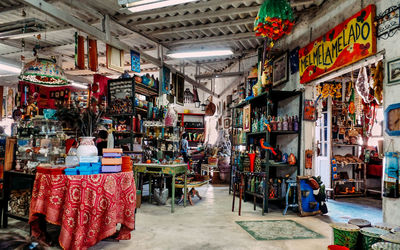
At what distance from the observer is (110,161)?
12.0ft

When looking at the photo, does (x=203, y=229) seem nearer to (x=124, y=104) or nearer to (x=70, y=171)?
(x=70, y=171)

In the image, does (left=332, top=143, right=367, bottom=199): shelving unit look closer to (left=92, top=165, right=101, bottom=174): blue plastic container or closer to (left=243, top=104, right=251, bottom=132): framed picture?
(left=243, top=104, right=251, bottom=132): framed picture

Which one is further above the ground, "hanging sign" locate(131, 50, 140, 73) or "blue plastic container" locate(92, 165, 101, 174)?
"hanging sign" locate(131, 50, 140, 73)

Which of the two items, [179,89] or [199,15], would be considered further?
[179,89]

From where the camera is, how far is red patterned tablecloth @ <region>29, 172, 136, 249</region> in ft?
10.6

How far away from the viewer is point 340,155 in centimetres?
834

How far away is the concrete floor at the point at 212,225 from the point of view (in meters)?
3.85

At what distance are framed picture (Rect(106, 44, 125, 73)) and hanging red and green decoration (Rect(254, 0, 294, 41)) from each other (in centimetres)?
439

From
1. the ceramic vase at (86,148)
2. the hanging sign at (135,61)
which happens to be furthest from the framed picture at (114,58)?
the ceramic vase at (86,148)

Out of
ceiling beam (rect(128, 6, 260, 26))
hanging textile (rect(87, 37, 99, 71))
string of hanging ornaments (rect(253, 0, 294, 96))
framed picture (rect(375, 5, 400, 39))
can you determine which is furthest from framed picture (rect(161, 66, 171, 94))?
framed picture (rect(375, 5, 400, 39))

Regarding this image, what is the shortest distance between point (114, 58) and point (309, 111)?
16.8ft

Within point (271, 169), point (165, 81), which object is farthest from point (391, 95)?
point (165, 81)

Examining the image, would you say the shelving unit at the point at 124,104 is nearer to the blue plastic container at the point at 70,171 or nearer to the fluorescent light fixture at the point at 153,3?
the fluorescent light fixture at the point at 153,3

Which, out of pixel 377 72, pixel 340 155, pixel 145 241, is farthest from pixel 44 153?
pixel 340 155
